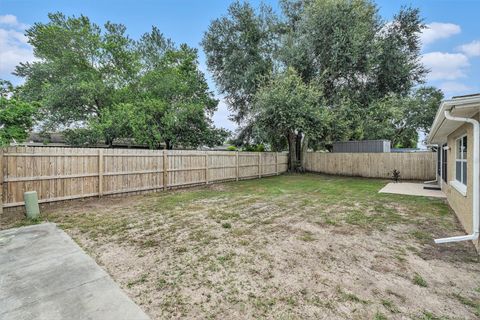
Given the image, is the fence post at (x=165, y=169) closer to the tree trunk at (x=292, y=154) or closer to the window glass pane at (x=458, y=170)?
the window glass pane at (x=458, y=170)

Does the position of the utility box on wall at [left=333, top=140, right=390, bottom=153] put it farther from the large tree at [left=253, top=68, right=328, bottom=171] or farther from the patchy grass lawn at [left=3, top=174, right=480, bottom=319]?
the patchy grass lawn at [left=3, top=174, right=480, bottom=319]

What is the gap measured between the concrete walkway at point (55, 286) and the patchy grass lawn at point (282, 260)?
0.17 m

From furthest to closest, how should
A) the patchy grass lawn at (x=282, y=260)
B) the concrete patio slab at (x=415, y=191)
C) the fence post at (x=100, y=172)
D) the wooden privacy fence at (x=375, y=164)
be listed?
the wooden privacy fence at (x=375, y=164), the concrete patio slab at (x=415, y=191), the fence post at (x=100, y=172), the patchy grass lawn at (x=282, y=260)

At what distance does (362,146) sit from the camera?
15.3 meters

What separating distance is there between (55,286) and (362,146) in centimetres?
1658

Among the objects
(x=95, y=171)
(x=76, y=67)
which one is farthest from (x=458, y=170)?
(x=76, y=67)

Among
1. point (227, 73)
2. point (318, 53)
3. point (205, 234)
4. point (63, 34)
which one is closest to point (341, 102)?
point (318, 53)

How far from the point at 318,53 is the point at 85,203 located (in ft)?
49.4

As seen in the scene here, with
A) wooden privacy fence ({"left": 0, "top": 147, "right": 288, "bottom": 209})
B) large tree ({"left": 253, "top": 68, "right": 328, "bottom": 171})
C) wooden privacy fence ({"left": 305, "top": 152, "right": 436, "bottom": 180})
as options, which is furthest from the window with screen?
wooden privacy fence ({"left": 0, "top": 147, "right": 288, "bottom": 209})

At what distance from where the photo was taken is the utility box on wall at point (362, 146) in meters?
14.5

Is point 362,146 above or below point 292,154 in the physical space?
above

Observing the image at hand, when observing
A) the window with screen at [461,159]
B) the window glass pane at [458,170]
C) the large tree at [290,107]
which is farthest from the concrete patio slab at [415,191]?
the large tree at [290,107]

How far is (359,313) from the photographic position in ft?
6.82

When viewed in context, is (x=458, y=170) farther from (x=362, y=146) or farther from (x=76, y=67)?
(x=76, y=67)
